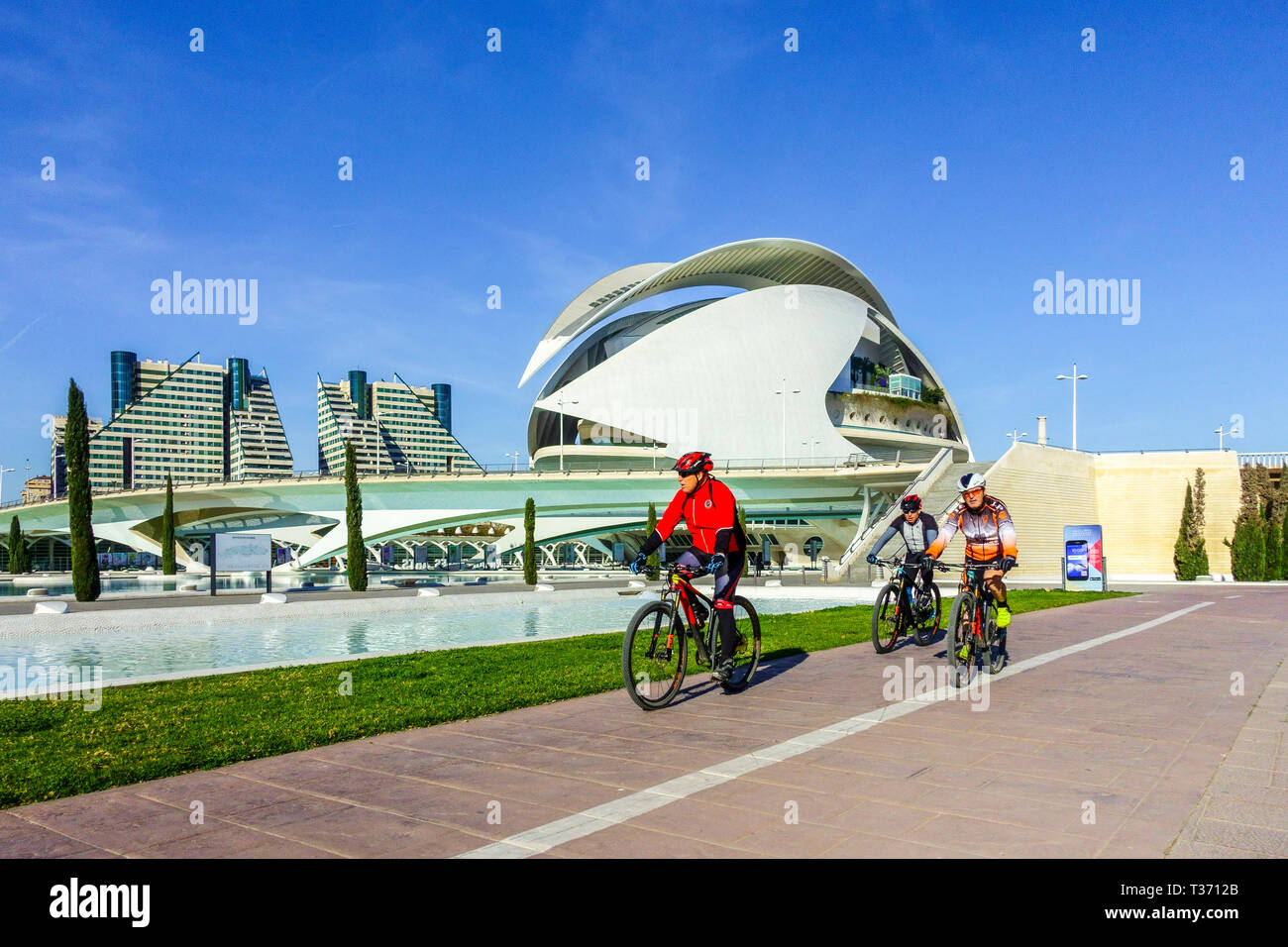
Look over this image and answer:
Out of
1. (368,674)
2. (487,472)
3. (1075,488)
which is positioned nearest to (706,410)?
(487,472)

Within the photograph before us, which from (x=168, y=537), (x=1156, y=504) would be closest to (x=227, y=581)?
(x=168, y=537)

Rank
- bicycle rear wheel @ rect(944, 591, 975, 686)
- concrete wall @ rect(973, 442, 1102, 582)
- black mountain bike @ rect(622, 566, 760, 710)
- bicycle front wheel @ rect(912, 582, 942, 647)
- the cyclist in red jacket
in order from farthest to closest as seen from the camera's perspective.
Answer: concrete wall @ rect(973, 442, 1102, 582), bicycle front wheel @ rect(912, 582, 942, 647), bicycle rear wheel @ rect(944, 591, 975, 686), the cyclist in red jacket, black mountain bike @ rect(622, 566, 760, 710)

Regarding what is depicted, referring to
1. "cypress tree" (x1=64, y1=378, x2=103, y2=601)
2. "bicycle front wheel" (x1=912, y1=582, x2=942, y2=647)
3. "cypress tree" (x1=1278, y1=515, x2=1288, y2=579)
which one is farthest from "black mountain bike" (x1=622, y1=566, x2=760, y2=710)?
"cypress tree" (x1=1278, y1=515, x2=1288, y2=579)

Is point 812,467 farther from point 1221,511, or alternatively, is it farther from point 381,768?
point 381,768

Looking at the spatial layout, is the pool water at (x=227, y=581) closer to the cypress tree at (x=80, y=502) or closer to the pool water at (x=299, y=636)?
the cypress tree at (x=80, y=502)

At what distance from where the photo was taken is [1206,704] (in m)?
6.38

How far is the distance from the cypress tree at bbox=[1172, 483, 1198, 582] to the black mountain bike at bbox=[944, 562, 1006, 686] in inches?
1215

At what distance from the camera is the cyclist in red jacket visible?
6.46 m

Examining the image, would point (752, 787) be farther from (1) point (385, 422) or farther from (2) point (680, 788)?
(1) point (385, 422)

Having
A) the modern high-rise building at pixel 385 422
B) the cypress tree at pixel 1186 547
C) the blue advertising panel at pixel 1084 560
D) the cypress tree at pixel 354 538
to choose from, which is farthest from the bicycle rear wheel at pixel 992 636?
the modern high-rise building at pixel 385 422

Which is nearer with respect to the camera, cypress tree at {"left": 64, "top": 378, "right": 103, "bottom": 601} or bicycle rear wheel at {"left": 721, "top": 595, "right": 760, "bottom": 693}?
bicycle rear wheel at {"left": 721, "top": 595, "right": 760, "bottom": 693}

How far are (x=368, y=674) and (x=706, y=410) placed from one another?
49.4 m

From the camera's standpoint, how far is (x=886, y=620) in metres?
9.40

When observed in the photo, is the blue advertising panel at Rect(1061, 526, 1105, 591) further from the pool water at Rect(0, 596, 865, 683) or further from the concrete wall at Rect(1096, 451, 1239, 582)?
the concrete wall at Rect(1096, 451, 1239, 582)
